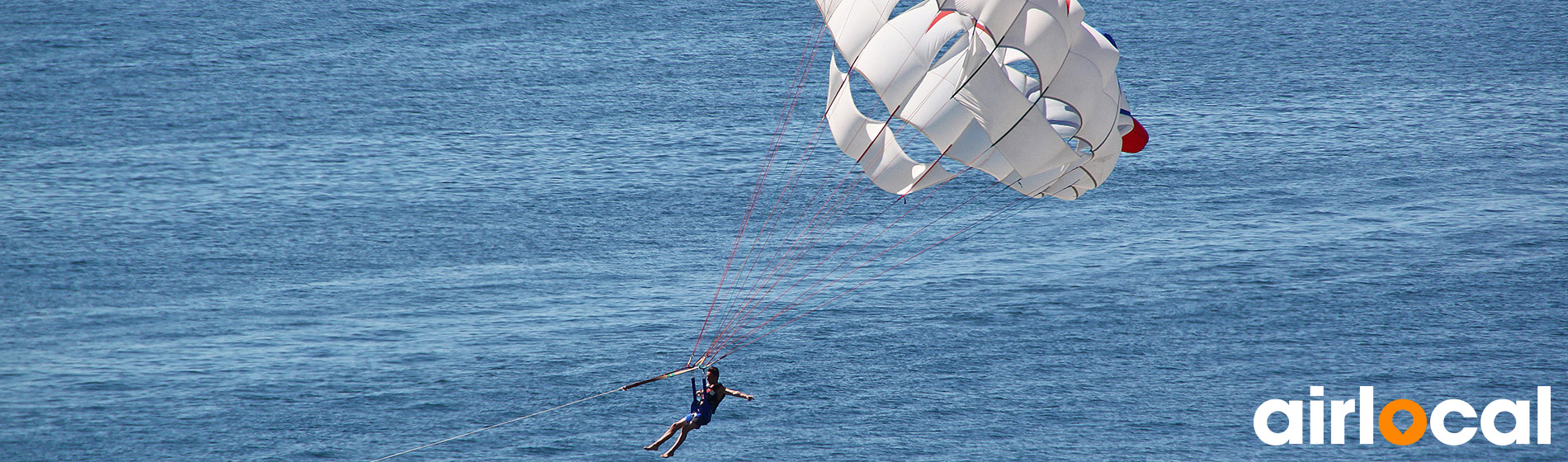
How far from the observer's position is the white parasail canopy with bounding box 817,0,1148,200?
1292 inches

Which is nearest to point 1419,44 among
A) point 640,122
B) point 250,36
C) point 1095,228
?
point 1095,228

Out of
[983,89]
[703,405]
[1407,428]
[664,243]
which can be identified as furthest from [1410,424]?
[703,405]

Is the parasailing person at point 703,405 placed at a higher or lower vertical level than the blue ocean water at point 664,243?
higher

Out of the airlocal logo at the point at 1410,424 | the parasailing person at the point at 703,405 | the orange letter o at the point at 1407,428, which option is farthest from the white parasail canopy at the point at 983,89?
the orange letter o at the point at 1407,428

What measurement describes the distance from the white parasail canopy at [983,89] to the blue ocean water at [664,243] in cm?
3912

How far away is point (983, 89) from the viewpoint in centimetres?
3406

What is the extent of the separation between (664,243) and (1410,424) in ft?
141

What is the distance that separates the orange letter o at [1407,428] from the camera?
76.4 m

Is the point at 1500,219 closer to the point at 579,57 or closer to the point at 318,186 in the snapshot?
the point at 579,57

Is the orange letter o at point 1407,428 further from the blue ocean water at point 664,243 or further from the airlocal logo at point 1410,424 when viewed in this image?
the blue ocean water at point 664,243

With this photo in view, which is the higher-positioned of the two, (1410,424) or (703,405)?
(703,405)

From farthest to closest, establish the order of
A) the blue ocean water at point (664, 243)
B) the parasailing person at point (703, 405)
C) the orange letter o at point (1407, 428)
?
the blue ocean water at point (664, 243), the orange letter o at point (1407, 428), the parasailing person at point (703, 405)

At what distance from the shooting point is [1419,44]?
117m

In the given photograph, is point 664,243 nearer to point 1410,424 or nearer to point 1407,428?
point 1407,428
